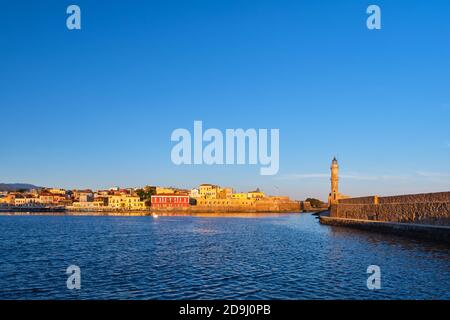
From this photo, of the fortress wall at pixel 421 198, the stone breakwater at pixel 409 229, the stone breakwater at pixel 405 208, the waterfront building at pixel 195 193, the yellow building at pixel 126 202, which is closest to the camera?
the stone breakwater at pixel 409 229

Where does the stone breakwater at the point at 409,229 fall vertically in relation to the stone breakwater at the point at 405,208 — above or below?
below

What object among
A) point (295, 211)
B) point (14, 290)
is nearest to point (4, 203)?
point (295, 211)

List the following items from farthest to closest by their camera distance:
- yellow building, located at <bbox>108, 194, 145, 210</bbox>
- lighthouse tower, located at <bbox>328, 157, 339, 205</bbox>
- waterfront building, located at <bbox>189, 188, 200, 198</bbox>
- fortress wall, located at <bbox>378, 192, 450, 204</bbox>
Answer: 1. waterfront building, located at <bbox>189, 188, 200, 198</bbox>
2. yellow building, located at <bbox>108, 194, 145, 210</bbox>
3. lighthouse tower, located at <bbox>328, 157, 339, 205</bbox>
4. fortress wall, located at <bbox>378, 192, 450, 204</bbox>

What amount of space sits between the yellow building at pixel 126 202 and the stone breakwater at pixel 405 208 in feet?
→ 312

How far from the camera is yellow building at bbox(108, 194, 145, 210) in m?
142

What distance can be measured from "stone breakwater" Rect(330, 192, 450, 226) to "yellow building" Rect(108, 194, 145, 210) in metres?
95.2

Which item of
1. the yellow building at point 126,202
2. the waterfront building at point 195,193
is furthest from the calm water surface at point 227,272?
the waterfront building at point 195,193

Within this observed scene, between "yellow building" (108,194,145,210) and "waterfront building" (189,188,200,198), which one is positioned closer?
"yellow building" (108,194,145,210)

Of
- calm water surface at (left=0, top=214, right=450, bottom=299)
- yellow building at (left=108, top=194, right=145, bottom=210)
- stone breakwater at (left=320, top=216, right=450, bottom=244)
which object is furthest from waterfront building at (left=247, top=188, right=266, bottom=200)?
calm water surface at (left=0, top=214, right=450, bottom=299)

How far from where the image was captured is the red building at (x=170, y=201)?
13312cm

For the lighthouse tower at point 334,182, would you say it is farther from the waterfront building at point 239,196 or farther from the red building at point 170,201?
the waterfront building at point 239,196

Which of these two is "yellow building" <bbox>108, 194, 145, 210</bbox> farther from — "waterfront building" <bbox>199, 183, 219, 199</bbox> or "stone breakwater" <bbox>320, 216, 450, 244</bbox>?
"stone breakwater" <bbox>320, 216, 450, 244</bbox>

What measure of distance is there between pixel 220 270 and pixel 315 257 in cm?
736
